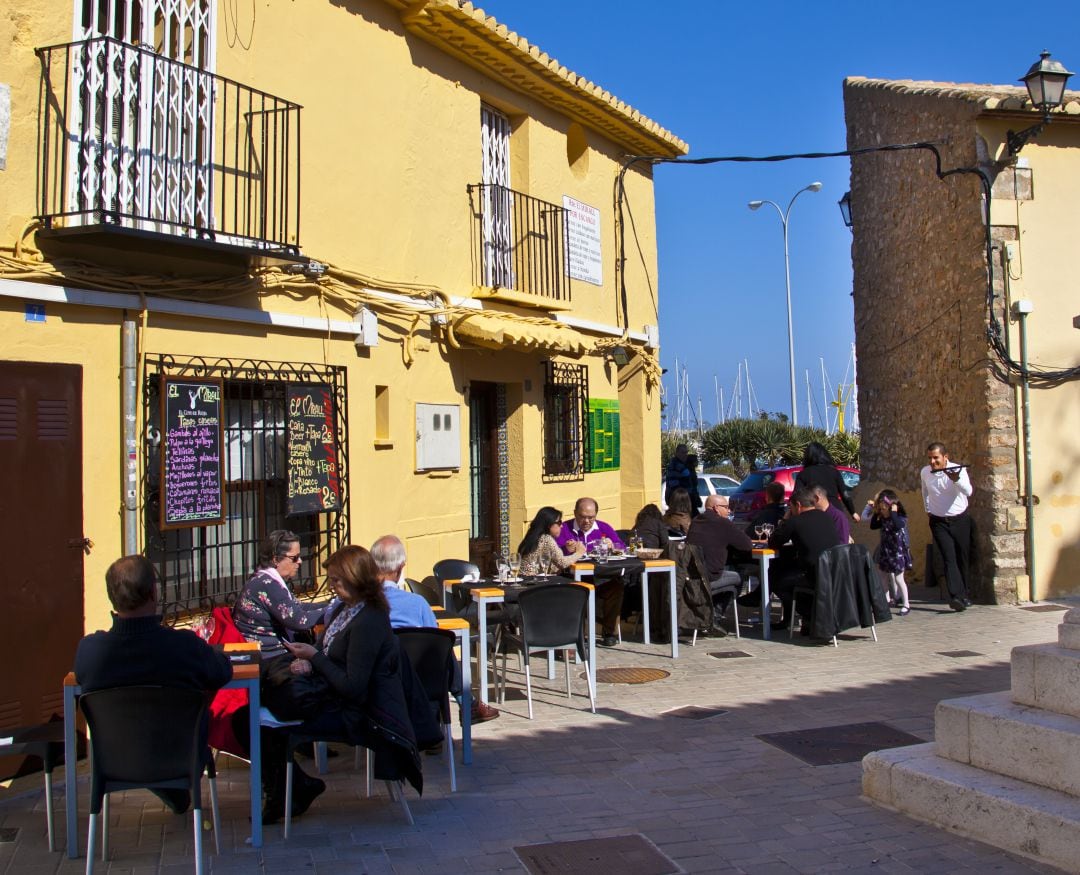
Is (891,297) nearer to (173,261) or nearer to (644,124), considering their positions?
(644,124)

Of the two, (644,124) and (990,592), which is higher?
(644,124)

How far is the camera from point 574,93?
1208 centimetres

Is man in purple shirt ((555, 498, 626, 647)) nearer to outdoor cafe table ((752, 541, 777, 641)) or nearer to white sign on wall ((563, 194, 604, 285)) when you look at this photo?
outdoor cafe table ((752, 541, 777, 641))

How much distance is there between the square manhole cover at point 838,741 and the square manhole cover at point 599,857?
179 cm

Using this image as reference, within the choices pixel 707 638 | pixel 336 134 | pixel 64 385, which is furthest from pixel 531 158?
pixel 64 385

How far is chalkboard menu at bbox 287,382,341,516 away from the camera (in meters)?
8.20

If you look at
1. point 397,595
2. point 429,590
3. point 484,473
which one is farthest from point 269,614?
point 484,473

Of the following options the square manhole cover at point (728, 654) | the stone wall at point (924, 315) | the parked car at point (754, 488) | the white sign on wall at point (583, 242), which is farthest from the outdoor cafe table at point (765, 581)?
the parked car at point (754, 488)

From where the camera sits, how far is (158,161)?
23.7ft

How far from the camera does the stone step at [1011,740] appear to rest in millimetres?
4902

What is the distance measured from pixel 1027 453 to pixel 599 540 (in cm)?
536

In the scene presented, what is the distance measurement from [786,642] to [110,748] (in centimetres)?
→ 722

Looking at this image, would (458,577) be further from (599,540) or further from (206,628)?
(206,628)

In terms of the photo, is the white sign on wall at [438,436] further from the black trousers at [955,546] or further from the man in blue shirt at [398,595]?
the black trousers at [955,546]
